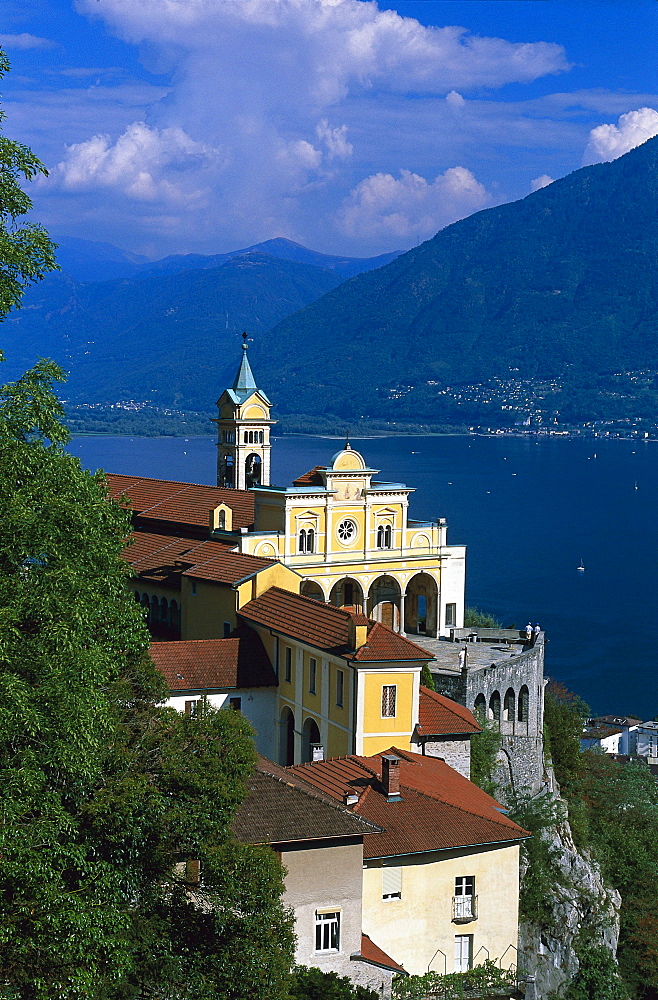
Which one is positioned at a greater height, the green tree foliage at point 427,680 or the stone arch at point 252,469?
the stone arch at point 252,469

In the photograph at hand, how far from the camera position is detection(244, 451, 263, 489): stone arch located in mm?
54031

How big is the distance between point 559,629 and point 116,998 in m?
83.9

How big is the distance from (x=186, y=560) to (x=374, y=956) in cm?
2217

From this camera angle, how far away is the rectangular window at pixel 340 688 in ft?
91.4

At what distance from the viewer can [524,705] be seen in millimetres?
37625

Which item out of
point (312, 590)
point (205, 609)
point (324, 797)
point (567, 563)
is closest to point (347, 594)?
point (312, 590)

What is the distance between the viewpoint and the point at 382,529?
43.9 metres

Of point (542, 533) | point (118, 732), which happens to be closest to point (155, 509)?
point (118, 732)

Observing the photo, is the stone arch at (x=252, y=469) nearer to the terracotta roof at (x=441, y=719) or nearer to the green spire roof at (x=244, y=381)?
the green spire roof at (x=244, y=381)

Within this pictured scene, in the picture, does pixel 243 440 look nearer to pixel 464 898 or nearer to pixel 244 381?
pixel 244 381

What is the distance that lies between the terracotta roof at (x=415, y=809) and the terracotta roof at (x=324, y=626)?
2.93m

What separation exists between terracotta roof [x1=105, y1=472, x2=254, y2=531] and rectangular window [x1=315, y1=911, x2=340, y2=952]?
2564 centimetres

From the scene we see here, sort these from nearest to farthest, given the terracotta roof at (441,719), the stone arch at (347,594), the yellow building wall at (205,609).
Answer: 1. the terracotta roof at (441,719)
2. the yellow building wall at (205,609)
3. the stone arch at (347,594)

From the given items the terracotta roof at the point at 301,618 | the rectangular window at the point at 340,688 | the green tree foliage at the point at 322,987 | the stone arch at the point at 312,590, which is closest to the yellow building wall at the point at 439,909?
the green tree foliage at the point at 322,987
